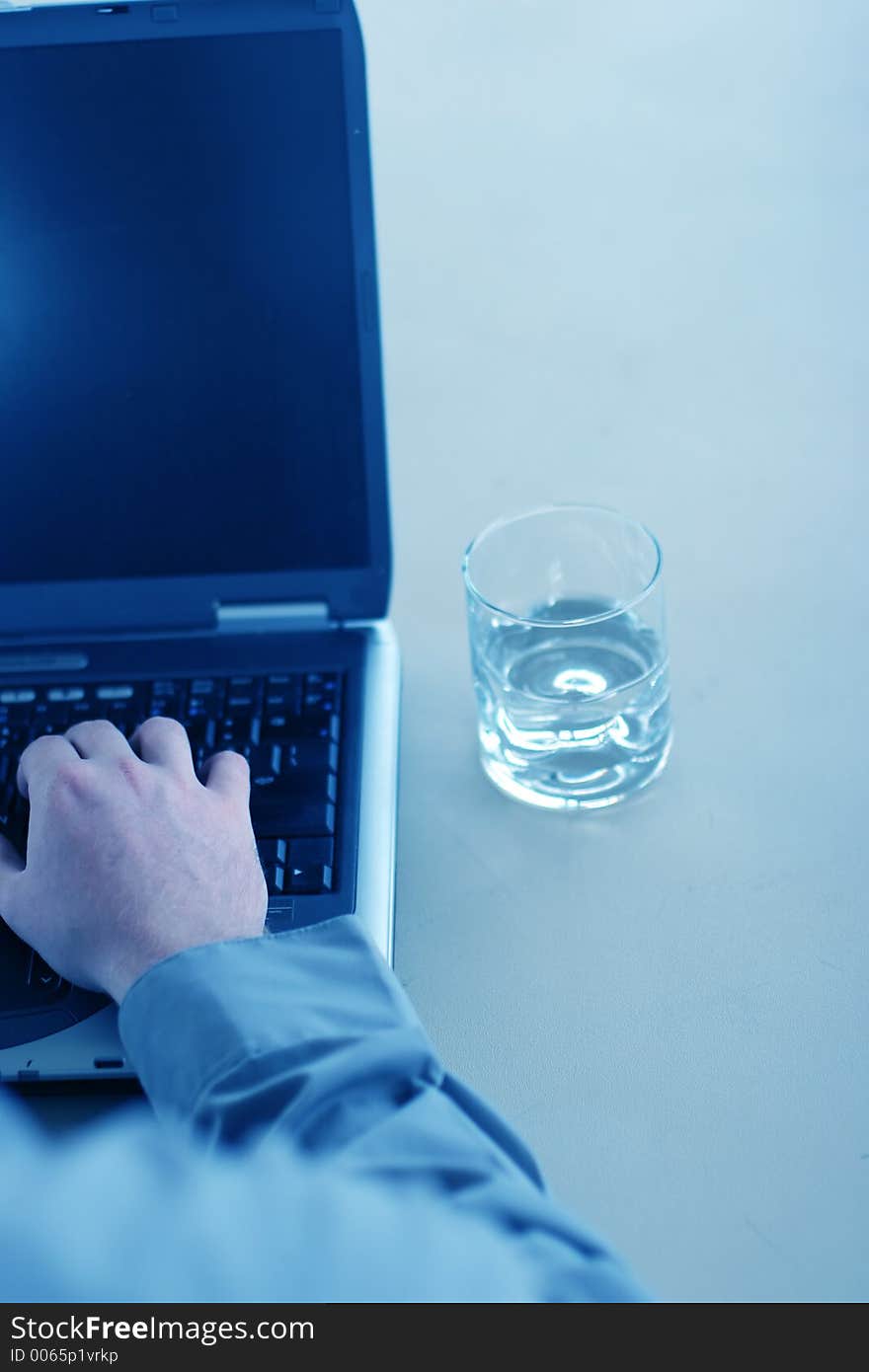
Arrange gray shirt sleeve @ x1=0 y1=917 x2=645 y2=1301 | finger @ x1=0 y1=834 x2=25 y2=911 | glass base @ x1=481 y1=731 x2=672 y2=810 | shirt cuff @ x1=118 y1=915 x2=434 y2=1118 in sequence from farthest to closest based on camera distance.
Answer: glass base @ x1=481 y1=731 x2=672 y2=810
finger @ x1=0 y1=834 x2=25 y2=911
shirt cuff @ x1=118 y1=915 x2=434 y2=1118
gray shirt sleeve @ x1=0 y1=917 x2=645 y2=1301

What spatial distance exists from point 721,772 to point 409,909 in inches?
7.1

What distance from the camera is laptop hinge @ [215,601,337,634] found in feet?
2.48

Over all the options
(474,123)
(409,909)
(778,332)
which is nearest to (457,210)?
(474,123)

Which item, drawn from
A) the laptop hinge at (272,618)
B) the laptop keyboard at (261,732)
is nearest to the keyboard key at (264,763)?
the laptop keyboard at (261,732)

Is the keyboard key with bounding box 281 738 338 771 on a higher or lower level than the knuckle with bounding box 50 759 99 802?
lower

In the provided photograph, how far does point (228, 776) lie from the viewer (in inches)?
25.0

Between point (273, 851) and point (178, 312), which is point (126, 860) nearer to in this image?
point (273, 851)

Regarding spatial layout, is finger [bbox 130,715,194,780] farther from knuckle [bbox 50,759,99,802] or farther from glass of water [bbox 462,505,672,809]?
glass of water [bbox 462,505,672,809]

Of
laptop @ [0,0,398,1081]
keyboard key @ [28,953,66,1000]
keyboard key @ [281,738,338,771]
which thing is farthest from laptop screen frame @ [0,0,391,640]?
keyboard key @ [28,953,66,1000]

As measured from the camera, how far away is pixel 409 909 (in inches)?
25.4

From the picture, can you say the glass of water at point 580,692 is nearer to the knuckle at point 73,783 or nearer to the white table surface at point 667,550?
the white table surface at point 667,550

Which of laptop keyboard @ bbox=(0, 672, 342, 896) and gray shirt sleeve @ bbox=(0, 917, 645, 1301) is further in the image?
laptop keyboard @ bbox=(0, 672, 342, 896)

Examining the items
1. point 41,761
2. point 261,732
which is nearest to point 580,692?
point 261,732

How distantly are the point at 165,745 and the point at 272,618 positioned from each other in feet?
0.45
